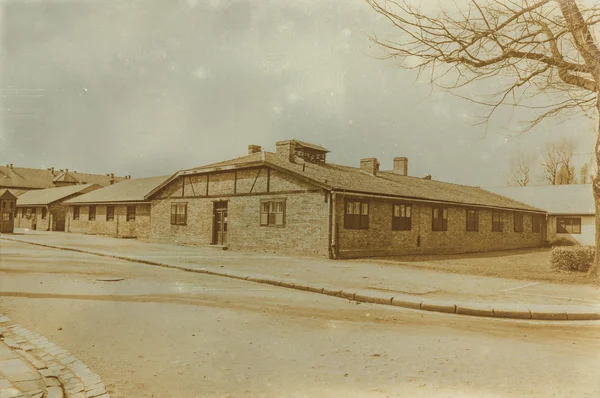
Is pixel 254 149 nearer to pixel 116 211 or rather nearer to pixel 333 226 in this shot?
pixel 333 226

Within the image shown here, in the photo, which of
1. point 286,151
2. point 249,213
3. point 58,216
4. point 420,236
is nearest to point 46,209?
point 58,216

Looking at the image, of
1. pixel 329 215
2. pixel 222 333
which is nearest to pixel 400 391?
pixel 222 333

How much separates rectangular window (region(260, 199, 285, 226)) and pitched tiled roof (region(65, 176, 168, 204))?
14.0 metres

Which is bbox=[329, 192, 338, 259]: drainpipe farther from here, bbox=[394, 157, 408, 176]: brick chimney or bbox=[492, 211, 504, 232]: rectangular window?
bbox=[492, 211, 504, 232]: rectangular window

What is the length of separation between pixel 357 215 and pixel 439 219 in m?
8.27

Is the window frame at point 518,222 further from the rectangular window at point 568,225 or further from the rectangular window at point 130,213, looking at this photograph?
the rectangular window at point 130,213

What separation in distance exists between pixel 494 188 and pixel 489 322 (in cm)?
4400

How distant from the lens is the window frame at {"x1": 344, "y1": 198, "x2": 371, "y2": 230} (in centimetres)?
2056

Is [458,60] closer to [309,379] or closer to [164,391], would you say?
[309,379]

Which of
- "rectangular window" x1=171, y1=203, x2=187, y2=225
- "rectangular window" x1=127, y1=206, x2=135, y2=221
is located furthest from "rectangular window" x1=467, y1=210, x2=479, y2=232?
"rectangular window" x1=127, y1=206, x2=135, y2=221

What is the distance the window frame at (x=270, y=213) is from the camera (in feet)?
71.5

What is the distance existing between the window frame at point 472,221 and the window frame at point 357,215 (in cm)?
1105

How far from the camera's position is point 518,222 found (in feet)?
117

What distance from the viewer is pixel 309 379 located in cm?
452
